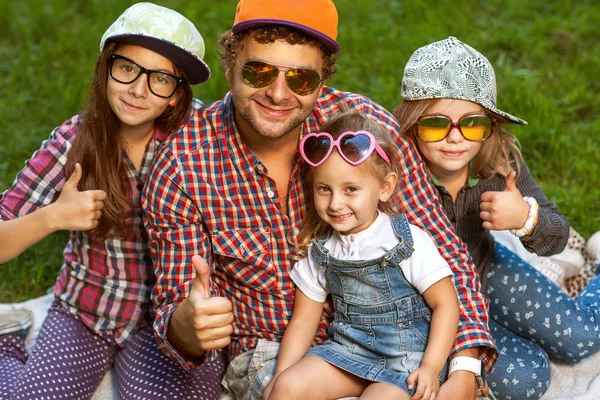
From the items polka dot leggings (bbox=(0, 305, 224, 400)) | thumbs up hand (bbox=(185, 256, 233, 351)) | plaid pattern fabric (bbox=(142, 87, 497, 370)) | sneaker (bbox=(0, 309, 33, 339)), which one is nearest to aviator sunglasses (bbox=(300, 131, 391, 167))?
plaid pattern fabric (bbox=(142, 87, 497, 370))

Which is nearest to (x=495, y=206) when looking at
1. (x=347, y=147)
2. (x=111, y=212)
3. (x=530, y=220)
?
(x=530, y=220)

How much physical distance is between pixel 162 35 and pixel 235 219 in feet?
2.62

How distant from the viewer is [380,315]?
9.70ft

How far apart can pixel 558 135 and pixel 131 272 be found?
9.38 feet

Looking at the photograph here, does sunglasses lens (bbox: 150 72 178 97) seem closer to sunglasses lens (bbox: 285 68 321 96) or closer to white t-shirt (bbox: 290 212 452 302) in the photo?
sunglasses lens (bbox: 285 68 321 96)

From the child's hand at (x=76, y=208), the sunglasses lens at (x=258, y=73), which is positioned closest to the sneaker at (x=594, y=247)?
the sunglasses lens at (x=258, y=73)

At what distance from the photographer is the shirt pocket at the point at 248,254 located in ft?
10.4

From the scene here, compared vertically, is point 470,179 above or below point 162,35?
below

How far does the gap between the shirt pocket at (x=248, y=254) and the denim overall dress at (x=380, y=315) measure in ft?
0.89

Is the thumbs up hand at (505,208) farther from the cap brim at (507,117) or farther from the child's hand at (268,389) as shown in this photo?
the child's hand at (268,389)

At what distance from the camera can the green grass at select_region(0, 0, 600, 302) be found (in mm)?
4801

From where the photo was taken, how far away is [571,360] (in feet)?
12.0

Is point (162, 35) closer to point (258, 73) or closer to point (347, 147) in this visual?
point (258, 73)

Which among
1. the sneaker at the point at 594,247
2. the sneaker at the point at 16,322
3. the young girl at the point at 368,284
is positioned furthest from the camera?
the sneaker at the point at 594,247
